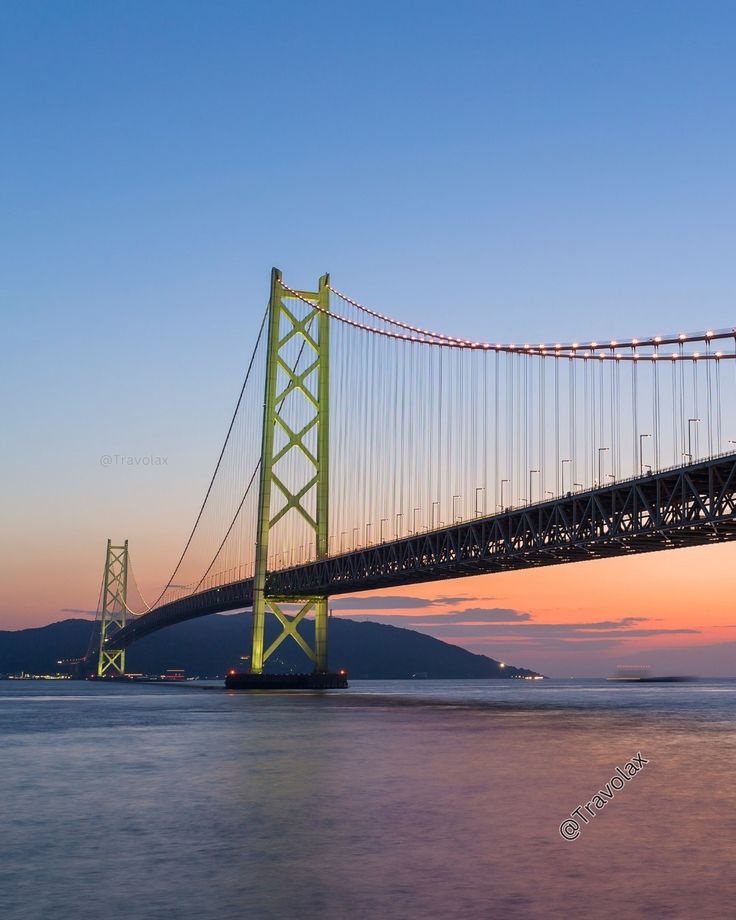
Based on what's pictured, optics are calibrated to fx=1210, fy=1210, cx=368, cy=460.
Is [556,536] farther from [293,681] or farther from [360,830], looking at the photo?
[360,830]

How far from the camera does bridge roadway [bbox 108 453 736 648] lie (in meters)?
40.4

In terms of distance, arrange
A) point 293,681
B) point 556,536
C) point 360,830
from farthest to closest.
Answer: point 293,681 < point 556,536 < point 360,830

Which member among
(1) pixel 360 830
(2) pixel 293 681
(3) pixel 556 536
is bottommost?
(2) pixel 293 681

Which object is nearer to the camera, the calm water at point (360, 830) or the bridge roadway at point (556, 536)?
Result: the calm water at point (360, 830)

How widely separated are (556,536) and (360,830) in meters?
34.1

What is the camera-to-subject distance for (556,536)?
158 feet

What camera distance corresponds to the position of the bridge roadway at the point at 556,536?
40375 millimetres

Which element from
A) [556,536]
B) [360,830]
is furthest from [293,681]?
[360,830]

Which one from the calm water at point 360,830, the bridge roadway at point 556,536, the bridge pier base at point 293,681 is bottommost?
the bridge pier base at point 293,681

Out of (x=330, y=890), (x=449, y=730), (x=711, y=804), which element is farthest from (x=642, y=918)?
(x=449, y=730)

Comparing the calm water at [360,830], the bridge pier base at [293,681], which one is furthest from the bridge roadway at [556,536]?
the calm water at [360,830]

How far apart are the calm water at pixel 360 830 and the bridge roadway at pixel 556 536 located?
11321 mm

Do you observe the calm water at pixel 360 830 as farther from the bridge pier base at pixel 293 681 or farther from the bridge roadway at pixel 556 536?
the bridge pier base at pixel 293 681

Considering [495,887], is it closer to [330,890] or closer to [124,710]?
[330,890]
